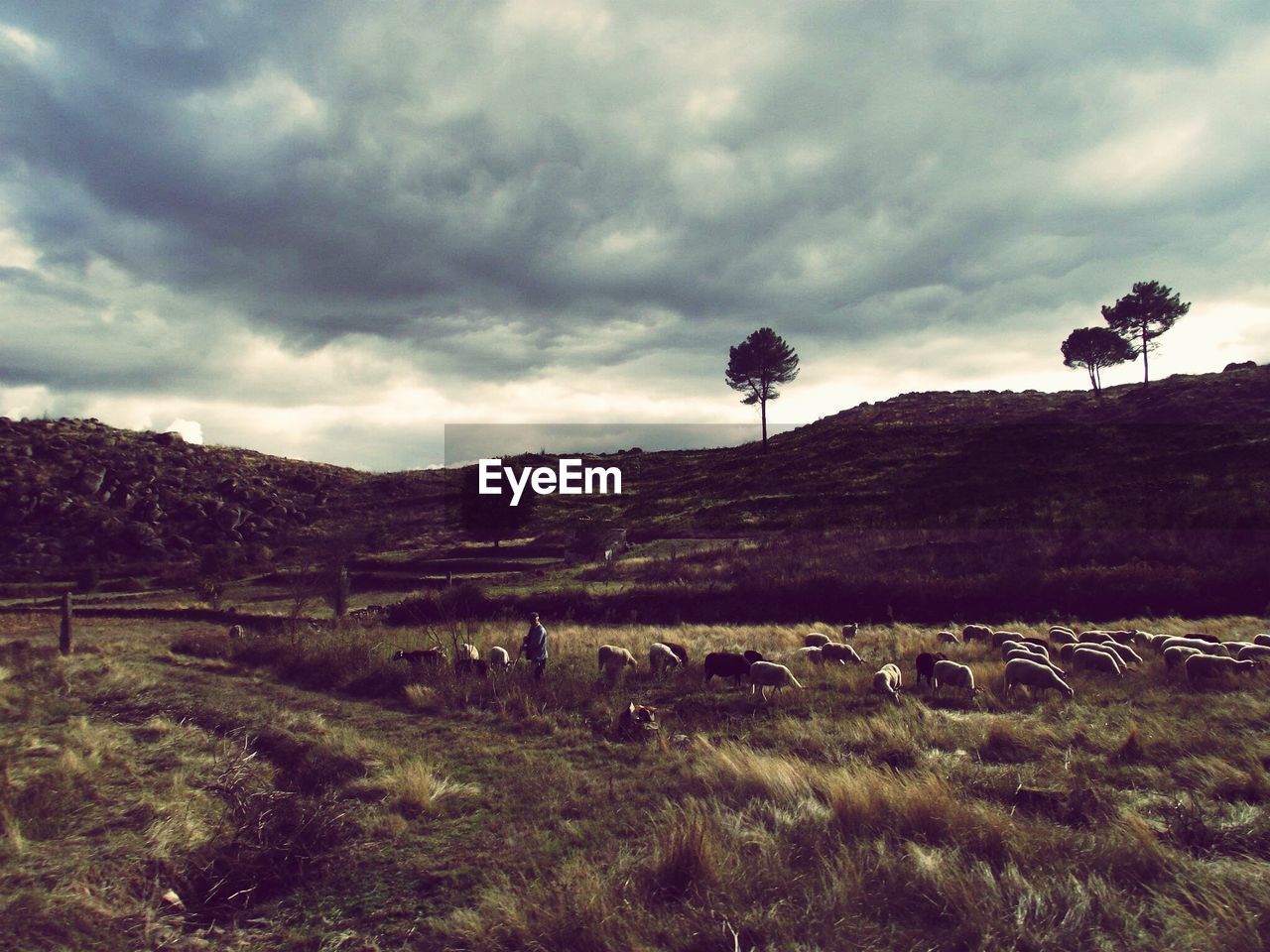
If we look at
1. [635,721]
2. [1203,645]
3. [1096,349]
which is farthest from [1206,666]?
[1096,349]

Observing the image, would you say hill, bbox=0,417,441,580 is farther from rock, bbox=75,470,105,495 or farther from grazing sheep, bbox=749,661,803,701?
grazing sheep, bbox=749,661,803,701

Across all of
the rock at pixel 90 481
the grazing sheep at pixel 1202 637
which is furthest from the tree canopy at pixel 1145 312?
the rock at pixel 90 481

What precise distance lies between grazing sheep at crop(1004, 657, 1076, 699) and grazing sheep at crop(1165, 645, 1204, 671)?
4.07 metres

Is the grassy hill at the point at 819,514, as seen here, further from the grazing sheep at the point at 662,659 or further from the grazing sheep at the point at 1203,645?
the grazing sheep at the point at 662,659

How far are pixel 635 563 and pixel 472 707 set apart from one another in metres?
27.7

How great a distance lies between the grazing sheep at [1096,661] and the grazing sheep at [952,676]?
3814 millimetres

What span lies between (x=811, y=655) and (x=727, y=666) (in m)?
3.60

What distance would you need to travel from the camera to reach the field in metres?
4.97

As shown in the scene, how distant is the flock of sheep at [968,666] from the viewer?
13469 millimetres

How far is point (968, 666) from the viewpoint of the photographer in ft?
50.7

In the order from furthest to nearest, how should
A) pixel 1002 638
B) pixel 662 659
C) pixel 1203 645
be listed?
pixel 1002 638 < pixel 662 659 < pixel 1203 645

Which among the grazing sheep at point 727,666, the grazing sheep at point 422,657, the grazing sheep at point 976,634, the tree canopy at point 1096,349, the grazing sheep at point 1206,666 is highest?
the tree canopy at point 1096,349

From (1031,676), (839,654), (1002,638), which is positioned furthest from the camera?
(1002,638)

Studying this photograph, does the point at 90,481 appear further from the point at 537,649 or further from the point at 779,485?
the point at 537,649
